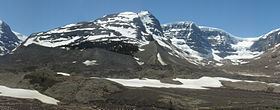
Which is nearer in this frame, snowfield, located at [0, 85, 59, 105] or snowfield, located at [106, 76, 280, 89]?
snowfield, located at [0, 85, 59, 105]

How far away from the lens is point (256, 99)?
110 metres

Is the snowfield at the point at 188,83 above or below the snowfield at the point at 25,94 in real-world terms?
above

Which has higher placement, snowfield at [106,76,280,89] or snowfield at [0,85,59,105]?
snowfield at [106,76,280,89]

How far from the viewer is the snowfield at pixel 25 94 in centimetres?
9524

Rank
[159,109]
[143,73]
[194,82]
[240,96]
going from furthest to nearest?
[143,73] → [194,82] → [240,96] → [159,109]

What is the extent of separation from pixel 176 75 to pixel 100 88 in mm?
61742

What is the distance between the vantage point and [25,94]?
98562mm

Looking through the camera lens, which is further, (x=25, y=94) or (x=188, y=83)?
(x=188, y=83)

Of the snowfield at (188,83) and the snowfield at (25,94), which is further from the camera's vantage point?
the snowfield at (188,83)

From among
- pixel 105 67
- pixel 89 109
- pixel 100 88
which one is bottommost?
pixel 89 109

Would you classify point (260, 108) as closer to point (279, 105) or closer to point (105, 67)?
point (279, 105)

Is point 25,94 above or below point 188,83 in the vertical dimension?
below

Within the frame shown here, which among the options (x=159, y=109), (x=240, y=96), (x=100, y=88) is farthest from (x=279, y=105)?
(x=100, y=88)

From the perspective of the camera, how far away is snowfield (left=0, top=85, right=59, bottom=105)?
3750 inches
